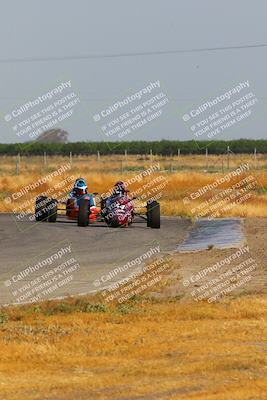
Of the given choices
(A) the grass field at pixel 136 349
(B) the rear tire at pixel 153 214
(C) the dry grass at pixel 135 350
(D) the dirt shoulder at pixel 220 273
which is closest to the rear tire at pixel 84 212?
(B) the rear tire at pixel 153 214

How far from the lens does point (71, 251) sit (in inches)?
966

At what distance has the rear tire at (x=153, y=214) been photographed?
30.3 m

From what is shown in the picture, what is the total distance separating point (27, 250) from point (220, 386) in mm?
15426

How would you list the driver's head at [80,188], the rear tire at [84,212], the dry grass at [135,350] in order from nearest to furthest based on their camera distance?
the dry grass at [135,350]
the rear tire at [84,212]
the driver's head at [80,188]

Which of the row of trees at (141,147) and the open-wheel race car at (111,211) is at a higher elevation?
the open-wheel race car at (111,211)

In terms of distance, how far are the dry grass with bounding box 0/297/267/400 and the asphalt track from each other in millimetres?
2362

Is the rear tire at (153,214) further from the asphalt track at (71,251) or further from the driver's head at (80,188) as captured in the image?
the driver's head at (80,188)

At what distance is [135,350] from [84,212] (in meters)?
18.4

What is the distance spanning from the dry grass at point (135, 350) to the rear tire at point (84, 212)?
45.1ft

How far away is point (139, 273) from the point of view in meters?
20.0

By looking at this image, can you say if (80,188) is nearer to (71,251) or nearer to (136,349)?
(71,251)

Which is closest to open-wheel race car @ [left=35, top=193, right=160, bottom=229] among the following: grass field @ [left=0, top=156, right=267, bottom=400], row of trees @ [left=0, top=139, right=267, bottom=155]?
grass field @ [left=0, top=156, right=267, bottom=400]

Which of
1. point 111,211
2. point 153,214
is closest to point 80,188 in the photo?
point 111,211

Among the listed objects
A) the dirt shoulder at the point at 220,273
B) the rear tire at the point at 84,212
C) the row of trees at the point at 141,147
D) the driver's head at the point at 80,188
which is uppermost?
the driver's head at the point at 80,188
